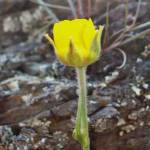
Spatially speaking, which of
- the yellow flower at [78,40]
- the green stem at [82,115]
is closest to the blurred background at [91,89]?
the green stem at [82,115]

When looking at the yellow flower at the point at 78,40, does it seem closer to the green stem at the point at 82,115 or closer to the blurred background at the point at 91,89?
the green stem at the point at 82,115

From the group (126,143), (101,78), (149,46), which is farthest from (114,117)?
(149,46)

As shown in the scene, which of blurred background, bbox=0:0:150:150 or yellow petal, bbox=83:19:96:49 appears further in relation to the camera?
blurred background, bbox=0:0:150:150

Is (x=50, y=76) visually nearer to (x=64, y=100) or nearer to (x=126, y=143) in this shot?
(x=64, y=100)

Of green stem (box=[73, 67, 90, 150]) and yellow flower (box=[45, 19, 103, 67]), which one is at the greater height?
yellow flower (box=[45, 19, 103, 67])

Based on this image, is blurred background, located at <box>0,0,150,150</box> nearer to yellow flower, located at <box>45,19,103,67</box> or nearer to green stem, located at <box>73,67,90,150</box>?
green stem, located at <box>73,67,90,150</box>

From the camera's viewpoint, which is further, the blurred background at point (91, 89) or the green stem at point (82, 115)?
the blurred background at point (91, 89)

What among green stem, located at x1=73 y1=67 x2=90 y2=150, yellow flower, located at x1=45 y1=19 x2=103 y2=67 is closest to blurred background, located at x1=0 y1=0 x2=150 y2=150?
green stem, located at x1=73 y1=67 x2=90 y2=150

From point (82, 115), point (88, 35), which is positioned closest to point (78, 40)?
point (88, 35)

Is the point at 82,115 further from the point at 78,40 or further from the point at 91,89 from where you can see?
the point at 91,89
